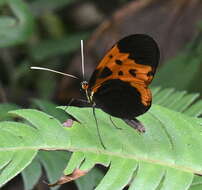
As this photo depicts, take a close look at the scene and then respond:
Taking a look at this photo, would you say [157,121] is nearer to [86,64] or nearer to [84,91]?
[84,91]

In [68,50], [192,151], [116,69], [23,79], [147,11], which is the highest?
[116,69]

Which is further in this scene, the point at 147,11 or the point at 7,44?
the point at 147,11

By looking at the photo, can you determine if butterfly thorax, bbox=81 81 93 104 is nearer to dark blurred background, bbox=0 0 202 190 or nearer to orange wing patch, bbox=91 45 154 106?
orange wing patch, bbox=91 45 154 106

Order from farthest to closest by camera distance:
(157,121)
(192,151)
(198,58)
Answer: (198,58)
(157,121)
(192,151)

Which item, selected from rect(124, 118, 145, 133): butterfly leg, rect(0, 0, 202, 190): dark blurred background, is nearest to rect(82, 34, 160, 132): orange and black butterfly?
rect(124, 118, 145, 133): butterfly leg

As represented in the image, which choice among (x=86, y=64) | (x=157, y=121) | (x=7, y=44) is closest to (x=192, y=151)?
(x=157, y=121)

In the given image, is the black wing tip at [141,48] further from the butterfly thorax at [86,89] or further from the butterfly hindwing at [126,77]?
the butterfly thorax at [86,89]

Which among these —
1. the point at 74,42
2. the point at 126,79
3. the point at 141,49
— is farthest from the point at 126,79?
the point at 74,42

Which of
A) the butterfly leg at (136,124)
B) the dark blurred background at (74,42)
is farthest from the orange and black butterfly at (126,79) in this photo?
the dark blurred background at (74,42)

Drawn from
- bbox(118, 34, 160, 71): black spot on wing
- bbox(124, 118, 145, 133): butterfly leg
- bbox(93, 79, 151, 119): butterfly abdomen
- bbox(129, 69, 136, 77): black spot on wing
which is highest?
bbox(118, 34, 160, 71): black spot on wing
